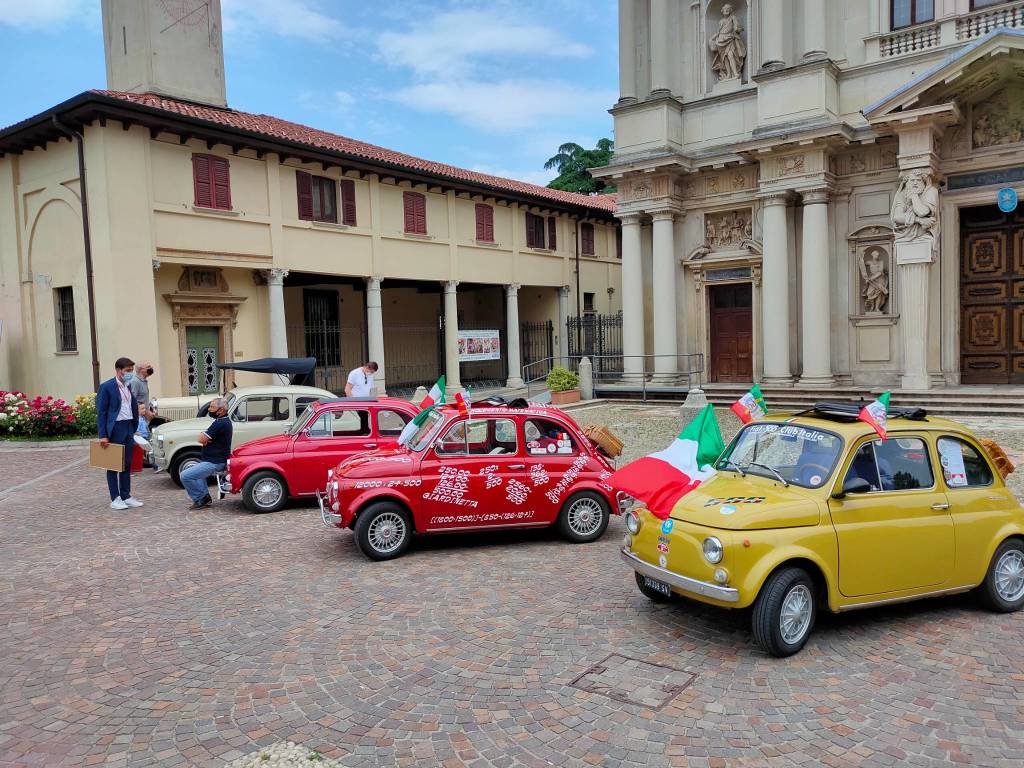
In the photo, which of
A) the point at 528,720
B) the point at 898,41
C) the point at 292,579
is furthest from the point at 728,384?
the point at 528,720

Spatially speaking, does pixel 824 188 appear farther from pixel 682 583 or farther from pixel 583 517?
pixel 682 583

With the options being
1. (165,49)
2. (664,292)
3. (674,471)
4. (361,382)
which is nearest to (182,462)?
(361,382)

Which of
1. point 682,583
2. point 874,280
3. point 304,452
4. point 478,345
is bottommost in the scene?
point 682,583

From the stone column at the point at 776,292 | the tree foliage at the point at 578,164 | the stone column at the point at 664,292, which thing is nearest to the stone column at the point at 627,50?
the stone column at the point at 664,292

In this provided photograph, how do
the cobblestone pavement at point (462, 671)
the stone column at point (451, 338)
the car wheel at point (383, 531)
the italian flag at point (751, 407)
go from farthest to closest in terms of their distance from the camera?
1. the stone column at point (451, 338)
2. the car wheel at point (383, 531)
3. the italian flag at point (751, 407)
4. the cobblestone pavement at point (462, 671)

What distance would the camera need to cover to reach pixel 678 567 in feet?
17.7

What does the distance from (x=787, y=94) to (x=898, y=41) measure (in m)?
2.77

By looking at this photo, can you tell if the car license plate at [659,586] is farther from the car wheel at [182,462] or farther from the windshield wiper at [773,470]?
the car wheel at [182,462]

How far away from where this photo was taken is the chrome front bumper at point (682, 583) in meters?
5.05

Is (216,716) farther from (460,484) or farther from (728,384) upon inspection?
(728,384)

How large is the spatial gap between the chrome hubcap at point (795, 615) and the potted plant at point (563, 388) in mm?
15607

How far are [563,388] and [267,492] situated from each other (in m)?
12.0

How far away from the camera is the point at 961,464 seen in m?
6.05

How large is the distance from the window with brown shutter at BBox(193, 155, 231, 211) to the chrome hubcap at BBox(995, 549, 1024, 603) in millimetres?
19071
